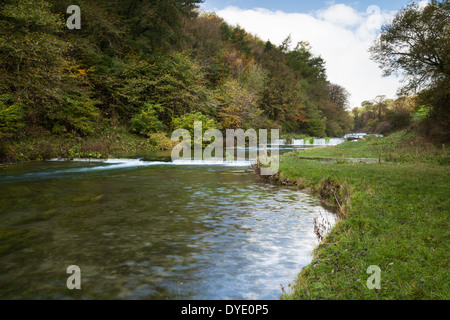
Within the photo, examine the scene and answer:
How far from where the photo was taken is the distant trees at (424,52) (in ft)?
73.3

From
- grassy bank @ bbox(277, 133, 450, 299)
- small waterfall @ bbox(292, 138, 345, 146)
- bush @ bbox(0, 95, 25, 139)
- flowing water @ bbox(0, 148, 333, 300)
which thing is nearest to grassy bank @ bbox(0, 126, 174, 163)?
bush @ bbox(0, 95, 25, 139)

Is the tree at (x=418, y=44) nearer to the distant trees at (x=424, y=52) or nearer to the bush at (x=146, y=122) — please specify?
the distant trees at (x=424, y=52)

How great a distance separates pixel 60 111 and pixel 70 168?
9.00 m

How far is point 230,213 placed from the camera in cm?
910

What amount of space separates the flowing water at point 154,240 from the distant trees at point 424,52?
1819cm

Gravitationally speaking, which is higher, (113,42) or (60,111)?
(113,42)

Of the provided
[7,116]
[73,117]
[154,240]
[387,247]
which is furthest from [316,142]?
[387,247]

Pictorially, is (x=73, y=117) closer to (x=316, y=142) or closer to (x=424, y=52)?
(x=424, y=52)

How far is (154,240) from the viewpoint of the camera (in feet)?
22.1
